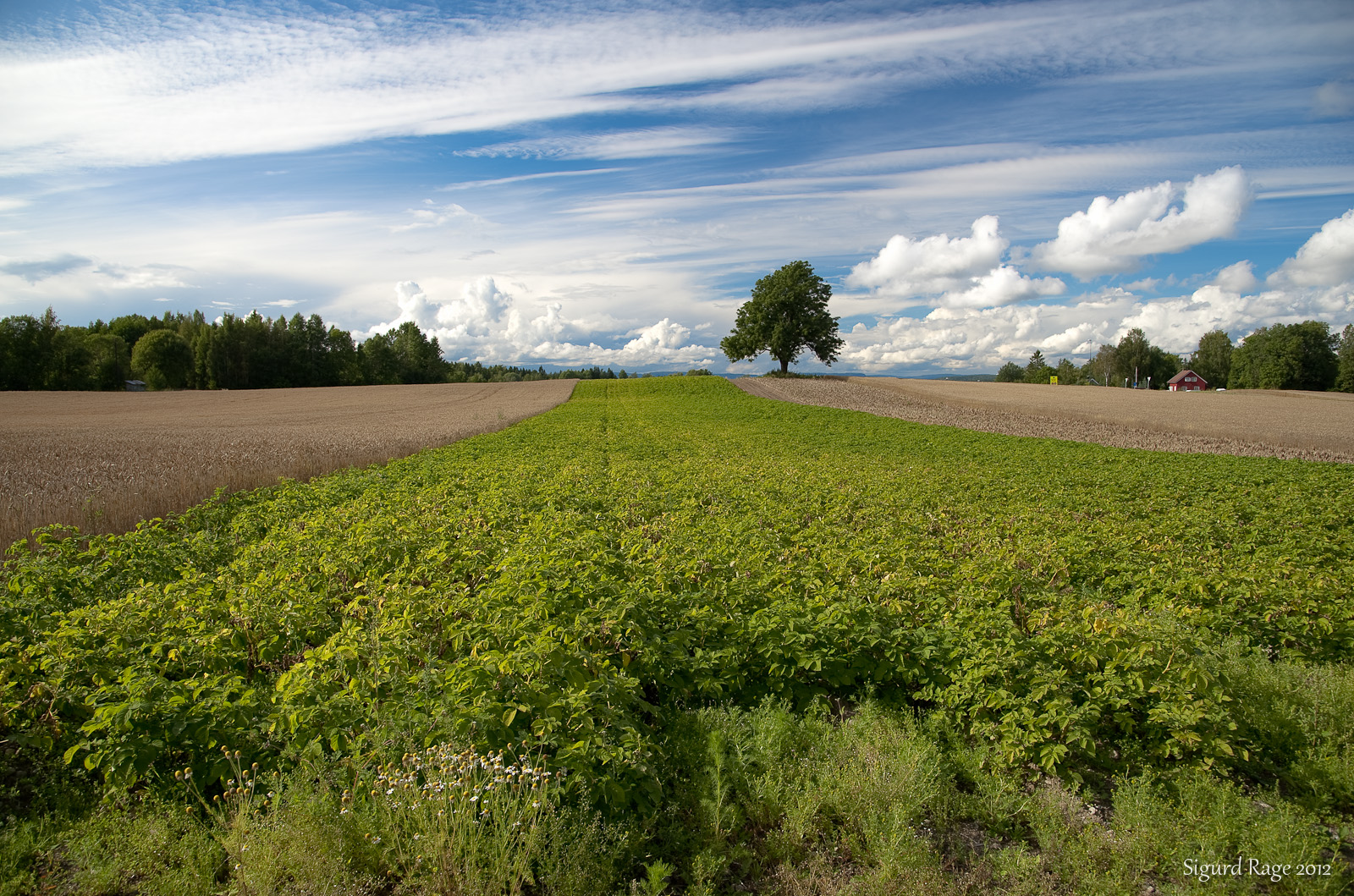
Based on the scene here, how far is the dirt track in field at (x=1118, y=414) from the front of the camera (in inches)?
1041

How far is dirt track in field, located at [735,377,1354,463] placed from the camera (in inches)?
1041

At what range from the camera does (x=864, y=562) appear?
7617mm

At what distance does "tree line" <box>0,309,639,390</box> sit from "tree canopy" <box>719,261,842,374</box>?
2377 cm

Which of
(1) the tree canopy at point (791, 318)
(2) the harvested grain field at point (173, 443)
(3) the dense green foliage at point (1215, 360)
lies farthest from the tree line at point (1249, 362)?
(2) the harvested grain field at point (173, 443)

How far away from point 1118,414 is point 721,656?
4182cm

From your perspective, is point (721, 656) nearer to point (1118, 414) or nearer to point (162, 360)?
point (1118, 414)

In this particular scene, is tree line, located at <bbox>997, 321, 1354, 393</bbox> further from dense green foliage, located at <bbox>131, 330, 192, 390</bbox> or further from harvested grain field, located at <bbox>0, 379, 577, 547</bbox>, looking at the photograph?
dense green foliage, located at <bbox>131, 330, 192, 390</bbox>

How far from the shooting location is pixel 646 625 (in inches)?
215

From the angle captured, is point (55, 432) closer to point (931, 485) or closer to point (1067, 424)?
point (931, 485)

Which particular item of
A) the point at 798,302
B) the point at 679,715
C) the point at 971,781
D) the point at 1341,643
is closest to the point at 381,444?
the point at 679,715

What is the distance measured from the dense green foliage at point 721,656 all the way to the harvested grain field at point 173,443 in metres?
1.61

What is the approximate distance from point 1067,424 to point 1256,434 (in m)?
7.78

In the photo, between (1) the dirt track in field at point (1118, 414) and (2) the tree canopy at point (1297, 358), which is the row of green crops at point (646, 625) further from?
(2) the tree canopy at point (1297, 358)

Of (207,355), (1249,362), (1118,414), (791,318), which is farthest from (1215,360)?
(207,355)
